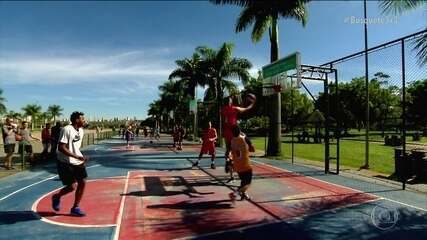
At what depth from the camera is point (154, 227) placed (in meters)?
7.84

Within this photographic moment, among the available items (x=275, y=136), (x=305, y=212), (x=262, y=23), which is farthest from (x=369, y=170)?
(x=262, y=23)

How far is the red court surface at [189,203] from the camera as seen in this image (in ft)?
26.3

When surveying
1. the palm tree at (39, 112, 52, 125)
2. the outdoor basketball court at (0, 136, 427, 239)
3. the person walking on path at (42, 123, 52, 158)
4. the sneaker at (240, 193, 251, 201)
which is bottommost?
the outdoor basketball court at (0, 136, 427, 239)

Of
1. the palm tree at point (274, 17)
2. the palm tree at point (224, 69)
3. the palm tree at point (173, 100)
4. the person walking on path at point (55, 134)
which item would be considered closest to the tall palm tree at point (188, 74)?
the palm tree at point (224, 69)

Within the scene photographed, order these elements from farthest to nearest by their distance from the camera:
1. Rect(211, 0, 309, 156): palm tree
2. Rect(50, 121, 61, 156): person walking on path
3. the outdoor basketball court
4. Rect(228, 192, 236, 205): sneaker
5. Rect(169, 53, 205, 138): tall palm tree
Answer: Rect(169, 53, 205, 138): tall palm tree, Rect(211, 0, 309, 156): palm tree, Rect(50, 121, 61, 156): person walking on path, Rect(228, 192, 236, 205): sneaker, the outdoor basketball court

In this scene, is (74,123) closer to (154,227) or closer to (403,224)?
(154,227)

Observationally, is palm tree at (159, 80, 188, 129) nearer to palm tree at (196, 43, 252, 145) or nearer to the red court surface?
palm tree at (196, 43, 252, 145)

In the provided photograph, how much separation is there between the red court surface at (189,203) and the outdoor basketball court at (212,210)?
0.06ft

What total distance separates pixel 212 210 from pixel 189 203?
35.7 inches

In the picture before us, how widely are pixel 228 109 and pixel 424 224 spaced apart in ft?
17.4

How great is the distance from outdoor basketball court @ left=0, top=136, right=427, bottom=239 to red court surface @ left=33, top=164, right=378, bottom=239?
0.02m

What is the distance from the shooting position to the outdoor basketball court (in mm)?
7523

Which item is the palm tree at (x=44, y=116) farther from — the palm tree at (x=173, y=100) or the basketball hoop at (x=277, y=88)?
the basketball hoop at (x=277, y=88)

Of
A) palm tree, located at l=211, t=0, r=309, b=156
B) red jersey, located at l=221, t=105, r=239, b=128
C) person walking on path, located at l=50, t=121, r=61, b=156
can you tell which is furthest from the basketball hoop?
person walking on path, located at l=50, t=121, r=61, b=156
